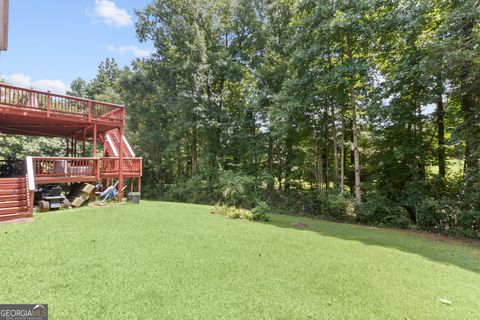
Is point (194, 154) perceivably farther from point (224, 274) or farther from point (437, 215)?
point (224, 274)

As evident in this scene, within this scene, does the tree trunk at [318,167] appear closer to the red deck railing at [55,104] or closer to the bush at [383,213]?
the bush at [383,213]

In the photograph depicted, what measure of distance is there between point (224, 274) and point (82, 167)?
8227mm

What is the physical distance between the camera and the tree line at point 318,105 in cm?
796

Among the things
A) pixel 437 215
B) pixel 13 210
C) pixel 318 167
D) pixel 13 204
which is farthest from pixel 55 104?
pixel 437 215

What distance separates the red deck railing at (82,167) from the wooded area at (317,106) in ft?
15.5

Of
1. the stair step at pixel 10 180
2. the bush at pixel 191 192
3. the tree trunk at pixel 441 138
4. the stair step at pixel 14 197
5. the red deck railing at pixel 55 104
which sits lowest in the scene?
the bush at pixel 191 192

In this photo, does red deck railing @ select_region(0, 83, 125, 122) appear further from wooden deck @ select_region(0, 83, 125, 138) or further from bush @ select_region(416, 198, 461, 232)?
bush @ select_region(416, 198, 461, 232)

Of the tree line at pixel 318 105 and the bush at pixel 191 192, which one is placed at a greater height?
the tree line at pixel 318 105

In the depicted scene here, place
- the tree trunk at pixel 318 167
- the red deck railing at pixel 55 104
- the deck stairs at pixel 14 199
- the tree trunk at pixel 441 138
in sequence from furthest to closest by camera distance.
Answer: the tree trunk at pixel 318 167 < the tree trunk at pixel 441 138 < the red deck railing at pixel 55 104 < the deck stairs at pixel 14 199

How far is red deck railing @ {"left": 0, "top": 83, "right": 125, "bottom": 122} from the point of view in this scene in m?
7.74

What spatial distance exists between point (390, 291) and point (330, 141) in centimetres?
1064

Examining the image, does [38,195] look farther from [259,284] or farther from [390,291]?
[390,291]

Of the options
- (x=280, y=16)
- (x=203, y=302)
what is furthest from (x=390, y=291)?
(x=280, y=16)

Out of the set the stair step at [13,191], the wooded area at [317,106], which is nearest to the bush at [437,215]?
the wooded area at [317,106]
